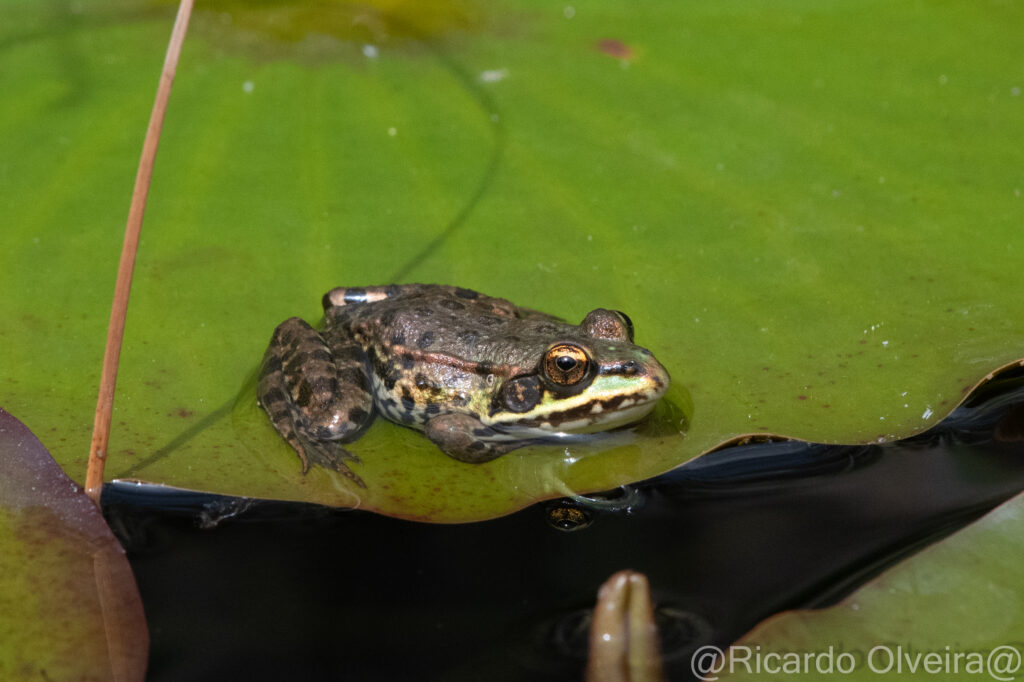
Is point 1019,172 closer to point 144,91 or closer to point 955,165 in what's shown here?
point 955,165

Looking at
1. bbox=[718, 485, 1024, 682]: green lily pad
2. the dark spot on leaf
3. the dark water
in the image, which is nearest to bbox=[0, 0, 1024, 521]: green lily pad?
the dark spot on leaf

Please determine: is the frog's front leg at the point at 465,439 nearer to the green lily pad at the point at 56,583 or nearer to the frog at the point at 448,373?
the frog at the point at 448,373

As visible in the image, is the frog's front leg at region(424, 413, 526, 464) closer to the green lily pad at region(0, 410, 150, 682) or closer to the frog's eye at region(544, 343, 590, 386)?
the frog's eye at region(544, 343, 590, 386)

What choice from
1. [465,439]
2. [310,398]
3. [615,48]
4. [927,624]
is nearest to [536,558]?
[465,439]

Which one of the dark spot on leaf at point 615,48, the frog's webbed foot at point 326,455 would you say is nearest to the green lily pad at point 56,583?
the frog's webbed foot at point 326,455

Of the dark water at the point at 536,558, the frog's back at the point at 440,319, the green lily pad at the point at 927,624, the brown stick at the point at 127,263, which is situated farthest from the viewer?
the frog's back at the point at 440,319

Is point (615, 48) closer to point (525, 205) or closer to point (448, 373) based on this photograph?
point (525, 205)

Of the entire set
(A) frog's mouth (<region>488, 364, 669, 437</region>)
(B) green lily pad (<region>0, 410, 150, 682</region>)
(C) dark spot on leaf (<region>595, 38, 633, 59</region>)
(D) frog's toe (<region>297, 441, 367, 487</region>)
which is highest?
(C) dark spot on leaf (<region>595, 38, 633, 59</region>)
